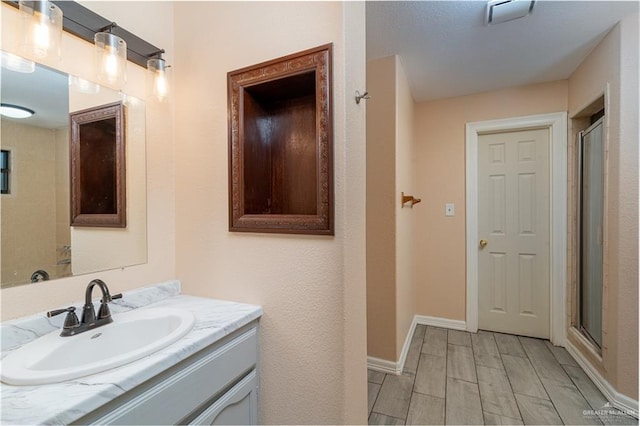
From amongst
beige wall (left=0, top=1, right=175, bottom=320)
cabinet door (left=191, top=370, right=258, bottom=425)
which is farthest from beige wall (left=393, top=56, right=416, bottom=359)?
beige wall (left=0, top=1, right=175, bottom=320)

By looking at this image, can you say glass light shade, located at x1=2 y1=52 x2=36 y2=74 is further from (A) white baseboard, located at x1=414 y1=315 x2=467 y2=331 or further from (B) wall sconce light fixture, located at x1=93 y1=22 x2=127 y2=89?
(A) white baseboard, located at x1=414 y1=315 x2=467 y2=331

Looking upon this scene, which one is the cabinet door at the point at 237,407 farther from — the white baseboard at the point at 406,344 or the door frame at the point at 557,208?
the door frame at the point at 557,208

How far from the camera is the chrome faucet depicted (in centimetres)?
90

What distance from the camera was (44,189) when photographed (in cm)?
99

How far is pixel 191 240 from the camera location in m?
1.40

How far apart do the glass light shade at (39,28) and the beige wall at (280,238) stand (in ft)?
1.70

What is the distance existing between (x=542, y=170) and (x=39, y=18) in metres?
3.44

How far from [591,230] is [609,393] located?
1125 mm

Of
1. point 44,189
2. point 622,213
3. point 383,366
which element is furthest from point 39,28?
point 622,213

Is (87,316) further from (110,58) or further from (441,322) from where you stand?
(441,322)

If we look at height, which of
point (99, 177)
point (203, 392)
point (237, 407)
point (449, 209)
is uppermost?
point (99, 177)

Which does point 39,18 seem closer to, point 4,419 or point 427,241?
point 4,419

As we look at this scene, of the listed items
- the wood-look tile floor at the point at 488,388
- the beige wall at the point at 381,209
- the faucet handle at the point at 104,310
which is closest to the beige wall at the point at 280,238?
the faucet handle at the point at 104,310

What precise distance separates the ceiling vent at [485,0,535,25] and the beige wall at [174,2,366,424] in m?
0.96
